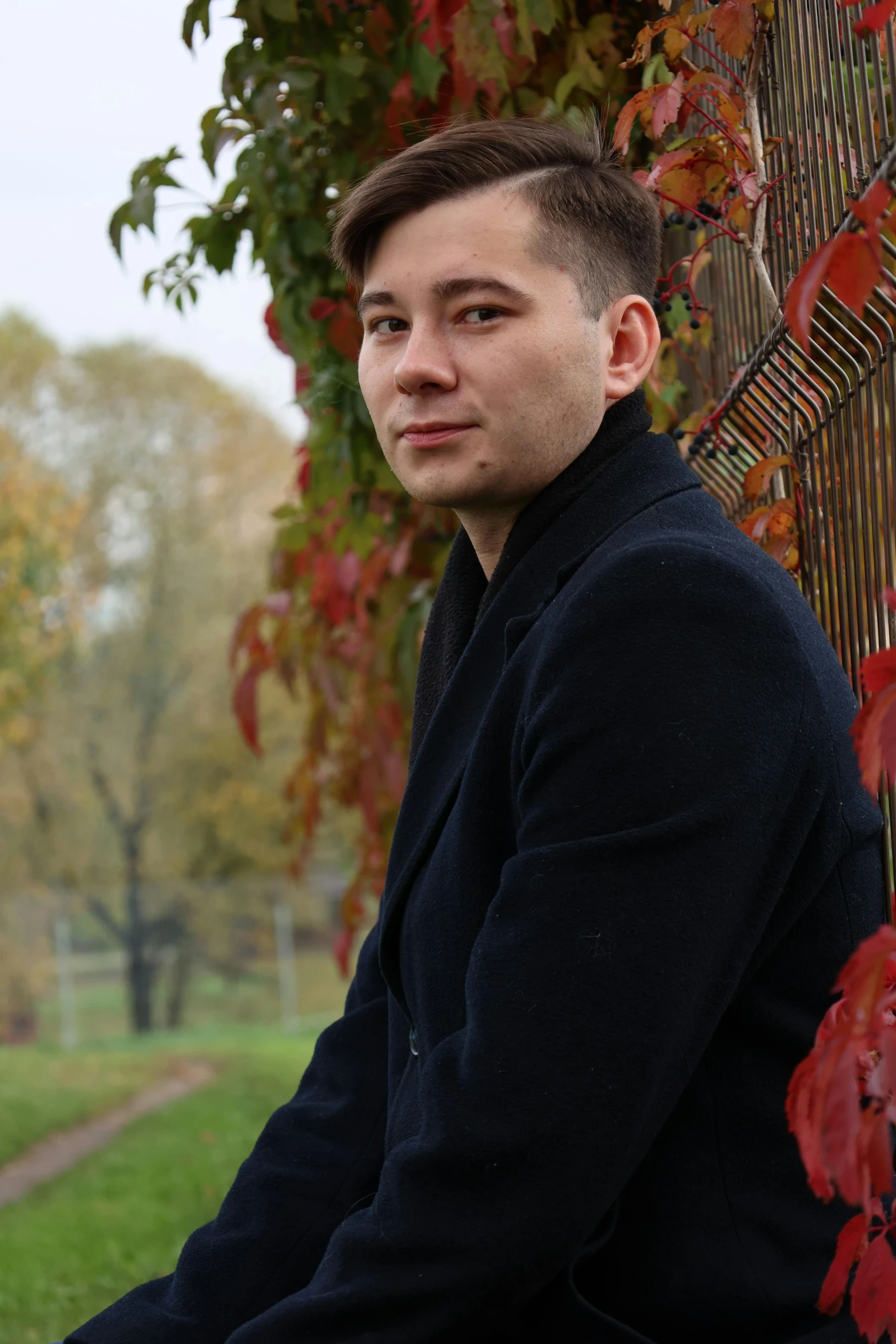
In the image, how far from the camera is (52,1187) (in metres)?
7.41

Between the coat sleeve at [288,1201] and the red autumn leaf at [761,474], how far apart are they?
853mm

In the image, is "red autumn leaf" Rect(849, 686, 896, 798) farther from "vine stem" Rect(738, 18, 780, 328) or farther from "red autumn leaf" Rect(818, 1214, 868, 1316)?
"vine stem" Rect(738, 18, 780, 328)

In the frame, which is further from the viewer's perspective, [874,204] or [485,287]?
[485,287]

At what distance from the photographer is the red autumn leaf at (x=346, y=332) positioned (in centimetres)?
362

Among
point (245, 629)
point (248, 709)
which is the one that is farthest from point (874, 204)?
point (245, 629)

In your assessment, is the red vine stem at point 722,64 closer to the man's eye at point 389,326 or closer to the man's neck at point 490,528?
the man's eye at point 389,326

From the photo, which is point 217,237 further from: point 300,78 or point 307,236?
point 300,78

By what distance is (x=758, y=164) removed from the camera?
206cm

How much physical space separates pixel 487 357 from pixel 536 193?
23 centimetres

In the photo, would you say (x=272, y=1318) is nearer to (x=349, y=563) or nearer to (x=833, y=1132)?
(x=833, y=1132)

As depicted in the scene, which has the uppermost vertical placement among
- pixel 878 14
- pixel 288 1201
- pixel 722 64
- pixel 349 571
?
pixel 722 64

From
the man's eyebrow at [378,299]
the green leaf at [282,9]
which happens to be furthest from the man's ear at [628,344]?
the green leaf at [282,9]

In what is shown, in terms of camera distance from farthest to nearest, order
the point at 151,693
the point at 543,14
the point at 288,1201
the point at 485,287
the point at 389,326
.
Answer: the point at 151,693
the point at 543,14
the point at 288,1201
the point at 389,326
the point at 485,287

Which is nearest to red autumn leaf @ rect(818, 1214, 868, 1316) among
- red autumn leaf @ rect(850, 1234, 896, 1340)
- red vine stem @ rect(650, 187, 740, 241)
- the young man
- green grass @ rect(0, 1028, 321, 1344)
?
red autumn leaf @ rect(850, 1234, 896, 1340)
